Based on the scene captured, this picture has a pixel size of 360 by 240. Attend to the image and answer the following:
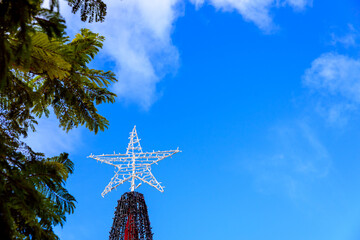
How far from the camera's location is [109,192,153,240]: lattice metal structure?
1399 centimetres

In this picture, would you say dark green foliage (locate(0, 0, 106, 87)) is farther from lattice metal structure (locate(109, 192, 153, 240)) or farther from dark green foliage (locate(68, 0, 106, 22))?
lattice metal structure (locate(109, 192, 153, 240))

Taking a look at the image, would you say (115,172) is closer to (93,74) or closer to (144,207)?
(144,207)

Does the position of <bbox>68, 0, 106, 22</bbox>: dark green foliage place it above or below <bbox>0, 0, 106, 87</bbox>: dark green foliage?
above

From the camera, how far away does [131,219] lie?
1456 centimetres

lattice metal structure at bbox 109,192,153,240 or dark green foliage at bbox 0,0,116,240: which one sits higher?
lattice metal structure at bbox 109,192,153,240

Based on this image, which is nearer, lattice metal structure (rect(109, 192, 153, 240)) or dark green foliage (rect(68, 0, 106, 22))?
dark green foliage (rect(68, 0, 106, 22))

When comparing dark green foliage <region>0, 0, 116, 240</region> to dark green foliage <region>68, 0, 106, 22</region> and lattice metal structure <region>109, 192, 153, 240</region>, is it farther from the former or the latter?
lattice metal structure <region>109, 192, 153, 240</region>

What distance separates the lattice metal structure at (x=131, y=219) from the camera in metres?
14.0

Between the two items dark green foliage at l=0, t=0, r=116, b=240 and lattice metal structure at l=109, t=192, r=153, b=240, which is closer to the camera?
dark green foliage at l=0, t=0, r=116, b=240

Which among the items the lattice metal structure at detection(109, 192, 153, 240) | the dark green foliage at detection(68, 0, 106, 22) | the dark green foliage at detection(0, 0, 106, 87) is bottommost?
the dark green foliage at detection(0, 0, 106, 87)

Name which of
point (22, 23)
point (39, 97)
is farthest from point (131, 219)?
point (22, 23)

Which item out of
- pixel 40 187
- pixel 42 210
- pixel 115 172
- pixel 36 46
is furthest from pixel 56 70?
pixel 115 172

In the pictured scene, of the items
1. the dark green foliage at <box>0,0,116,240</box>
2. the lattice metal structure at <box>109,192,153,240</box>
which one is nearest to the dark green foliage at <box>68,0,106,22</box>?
the dark green foliage at <box>0,0,116,240</box>

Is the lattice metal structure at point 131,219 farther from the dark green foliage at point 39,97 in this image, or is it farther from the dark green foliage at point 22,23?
the dark green foliage at point 22,23
